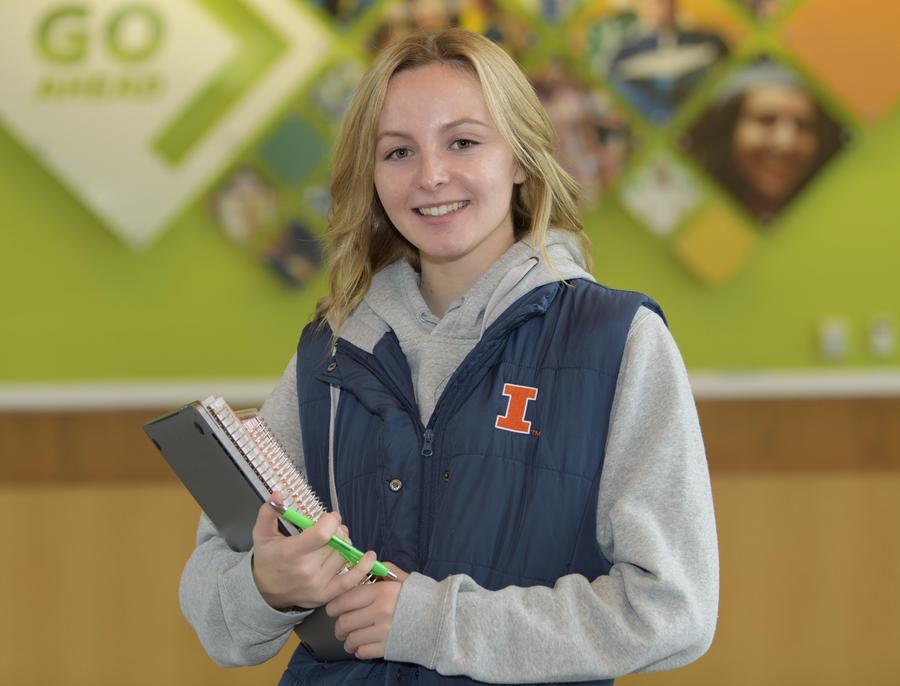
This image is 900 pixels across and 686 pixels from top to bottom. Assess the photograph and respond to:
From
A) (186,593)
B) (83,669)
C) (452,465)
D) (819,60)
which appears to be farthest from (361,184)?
(83,669)

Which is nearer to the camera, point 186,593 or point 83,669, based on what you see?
point 186,593

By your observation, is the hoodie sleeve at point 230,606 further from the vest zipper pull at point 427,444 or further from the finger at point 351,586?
the vest zipper pull at point 427,444

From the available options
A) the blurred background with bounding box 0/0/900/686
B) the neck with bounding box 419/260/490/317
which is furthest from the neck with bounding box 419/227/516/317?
the blurred background with bounding box 0/0/900/686

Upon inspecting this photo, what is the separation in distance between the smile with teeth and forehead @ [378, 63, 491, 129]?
0.09 m

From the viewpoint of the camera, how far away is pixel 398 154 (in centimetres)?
146

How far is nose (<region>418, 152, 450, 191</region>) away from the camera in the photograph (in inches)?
54.6

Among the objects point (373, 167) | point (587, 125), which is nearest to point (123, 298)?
point (587, 125)

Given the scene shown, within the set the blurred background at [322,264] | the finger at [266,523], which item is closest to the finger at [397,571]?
the finger at [266,523]

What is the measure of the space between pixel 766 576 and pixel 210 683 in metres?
1.54

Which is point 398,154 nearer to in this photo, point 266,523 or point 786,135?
point 266,523

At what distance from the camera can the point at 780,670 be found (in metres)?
3.25

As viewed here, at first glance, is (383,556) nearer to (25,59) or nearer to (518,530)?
(518,530)

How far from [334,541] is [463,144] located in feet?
1.60

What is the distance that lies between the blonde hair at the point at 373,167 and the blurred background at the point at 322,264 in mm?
1703
